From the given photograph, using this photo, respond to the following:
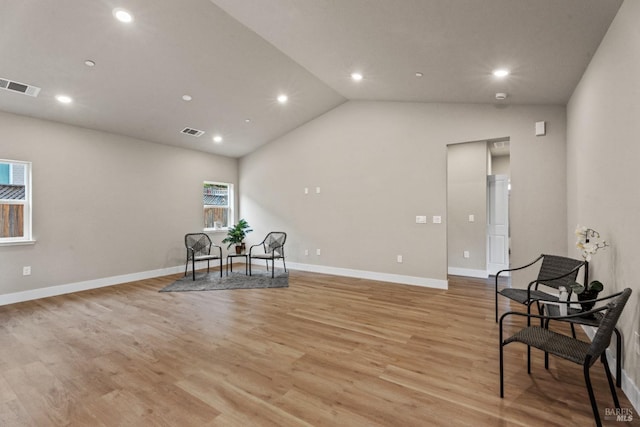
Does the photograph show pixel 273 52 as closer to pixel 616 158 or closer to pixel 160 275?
pixel 616 158

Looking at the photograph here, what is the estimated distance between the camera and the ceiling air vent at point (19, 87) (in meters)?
3.61

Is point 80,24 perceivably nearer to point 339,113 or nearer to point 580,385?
point 339,113

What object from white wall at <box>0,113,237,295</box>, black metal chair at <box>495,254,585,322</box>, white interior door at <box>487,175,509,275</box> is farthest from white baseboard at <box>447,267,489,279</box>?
white wall at <box>0,113,237,295</box>

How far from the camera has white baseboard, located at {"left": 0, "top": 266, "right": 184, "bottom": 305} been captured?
14.1 feet

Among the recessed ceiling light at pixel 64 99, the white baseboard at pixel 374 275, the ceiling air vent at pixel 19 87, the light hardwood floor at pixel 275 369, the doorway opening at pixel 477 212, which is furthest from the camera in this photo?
the doorway opening at pixel 477 212

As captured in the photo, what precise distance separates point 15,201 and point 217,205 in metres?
3.54

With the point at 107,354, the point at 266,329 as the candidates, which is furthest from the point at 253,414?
the point at 107,354

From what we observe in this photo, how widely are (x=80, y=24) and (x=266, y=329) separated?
11.8 ft

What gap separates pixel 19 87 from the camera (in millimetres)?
3732

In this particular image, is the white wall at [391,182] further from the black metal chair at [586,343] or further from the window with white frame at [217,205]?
the black metal chair at [586,343]

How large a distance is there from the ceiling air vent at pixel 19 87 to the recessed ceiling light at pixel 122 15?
5.87 feet

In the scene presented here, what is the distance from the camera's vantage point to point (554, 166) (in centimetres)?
409

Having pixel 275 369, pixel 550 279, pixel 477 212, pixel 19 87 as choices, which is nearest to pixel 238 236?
pixel 19 87

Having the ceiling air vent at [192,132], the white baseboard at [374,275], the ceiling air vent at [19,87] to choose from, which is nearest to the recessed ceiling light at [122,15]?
the ceiling air vent at [19,87]
